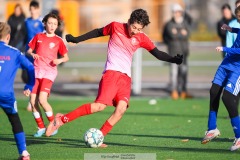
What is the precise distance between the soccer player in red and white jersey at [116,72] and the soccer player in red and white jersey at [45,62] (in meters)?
1.62

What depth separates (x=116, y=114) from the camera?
12.1 metres

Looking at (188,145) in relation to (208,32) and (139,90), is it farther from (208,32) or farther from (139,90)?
(208,32)

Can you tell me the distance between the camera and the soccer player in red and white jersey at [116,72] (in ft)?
39.1

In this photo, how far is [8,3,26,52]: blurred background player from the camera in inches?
724

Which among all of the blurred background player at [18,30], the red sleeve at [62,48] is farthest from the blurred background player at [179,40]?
the red sleeve at [62,48]

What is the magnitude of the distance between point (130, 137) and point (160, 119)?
3.14m

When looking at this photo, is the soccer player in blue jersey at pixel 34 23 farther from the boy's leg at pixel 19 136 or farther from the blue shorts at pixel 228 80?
the boy's leg at pixel 19 136

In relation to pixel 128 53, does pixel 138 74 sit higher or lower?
lower

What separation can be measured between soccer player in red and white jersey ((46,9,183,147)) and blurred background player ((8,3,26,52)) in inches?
244

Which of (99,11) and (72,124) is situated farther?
(99,11)

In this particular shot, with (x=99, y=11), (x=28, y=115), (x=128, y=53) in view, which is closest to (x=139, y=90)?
(x=28, y=115)

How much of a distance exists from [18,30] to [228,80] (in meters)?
7.79

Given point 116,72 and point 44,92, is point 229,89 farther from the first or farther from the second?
point 44,92

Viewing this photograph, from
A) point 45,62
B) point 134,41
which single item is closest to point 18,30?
point 45,62
